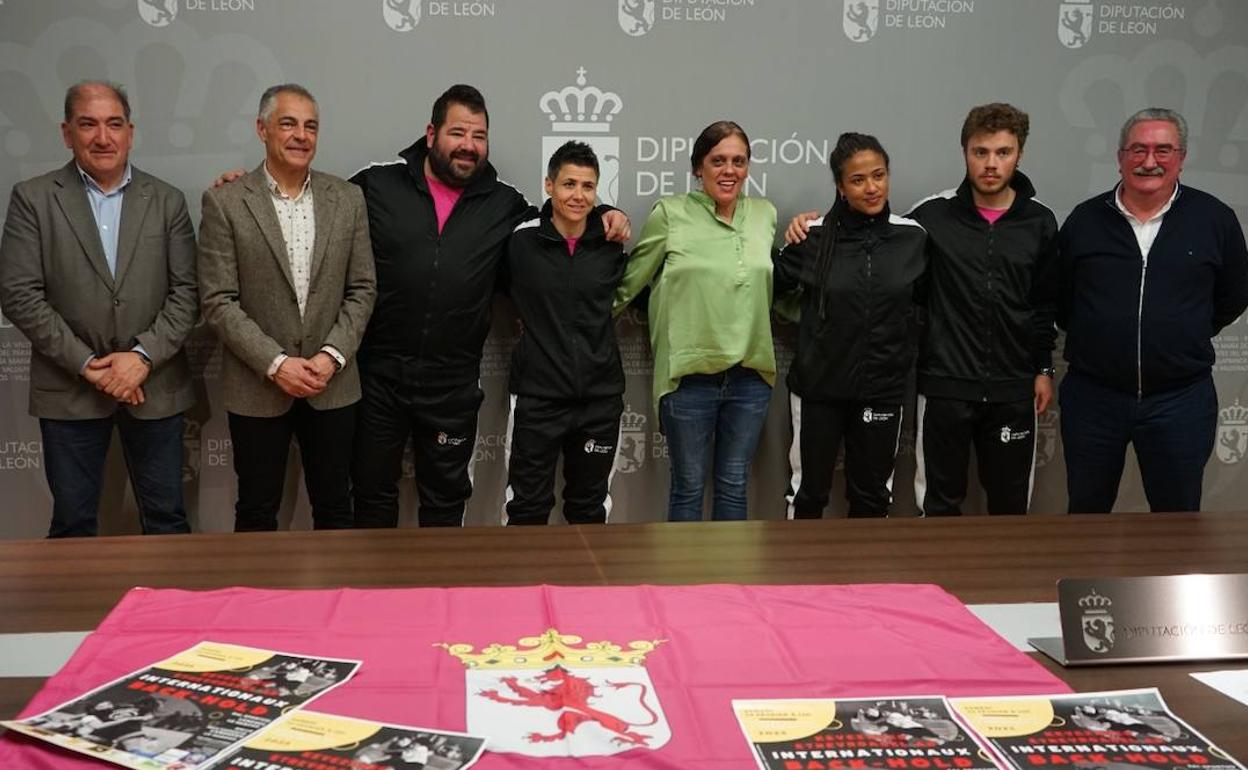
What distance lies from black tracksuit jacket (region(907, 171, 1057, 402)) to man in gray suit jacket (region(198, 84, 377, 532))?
1.77m

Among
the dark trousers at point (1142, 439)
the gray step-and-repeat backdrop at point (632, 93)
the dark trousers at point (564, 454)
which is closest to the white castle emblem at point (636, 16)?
the gray step-and-repeat backdrop at point (632, 93)

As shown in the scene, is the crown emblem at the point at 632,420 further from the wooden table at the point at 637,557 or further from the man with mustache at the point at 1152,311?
the wooden table at the point at 637,557

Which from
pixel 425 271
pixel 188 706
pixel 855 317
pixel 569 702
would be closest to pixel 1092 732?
pixel 569 702

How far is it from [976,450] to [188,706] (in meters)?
2.91

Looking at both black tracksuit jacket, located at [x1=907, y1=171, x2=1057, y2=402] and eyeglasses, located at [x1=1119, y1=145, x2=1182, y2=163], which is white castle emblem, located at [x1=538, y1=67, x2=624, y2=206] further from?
eyeglasses, located at [x1=1119, y1=145, x2=1182, y2=163]

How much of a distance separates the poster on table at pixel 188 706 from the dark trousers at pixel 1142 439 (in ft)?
8.54

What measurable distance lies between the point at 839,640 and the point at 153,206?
246 cm

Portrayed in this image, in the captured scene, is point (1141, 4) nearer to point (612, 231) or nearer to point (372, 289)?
point (612, 231)

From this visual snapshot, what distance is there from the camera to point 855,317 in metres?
3.28

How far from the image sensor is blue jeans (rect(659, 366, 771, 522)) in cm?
342

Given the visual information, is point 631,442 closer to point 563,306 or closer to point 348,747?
point 563,306

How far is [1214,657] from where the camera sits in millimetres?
1414

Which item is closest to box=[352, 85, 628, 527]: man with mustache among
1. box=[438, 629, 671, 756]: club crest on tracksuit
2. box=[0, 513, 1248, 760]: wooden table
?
box=[0, 513, 1248, 760]: wooden table

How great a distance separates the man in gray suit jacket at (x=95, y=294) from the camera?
295cm
